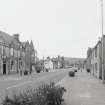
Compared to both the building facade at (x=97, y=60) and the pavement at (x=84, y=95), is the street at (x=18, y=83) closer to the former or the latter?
the pavement at (x=84, y=95)

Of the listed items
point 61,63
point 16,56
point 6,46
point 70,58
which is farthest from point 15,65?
point 70,58

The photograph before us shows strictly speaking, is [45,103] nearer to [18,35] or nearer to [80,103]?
[80,103]

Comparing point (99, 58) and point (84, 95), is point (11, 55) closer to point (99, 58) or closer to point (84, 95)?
point (99, 58)

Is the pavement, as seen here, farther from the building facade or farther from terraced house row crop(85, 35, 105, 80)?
the building facade

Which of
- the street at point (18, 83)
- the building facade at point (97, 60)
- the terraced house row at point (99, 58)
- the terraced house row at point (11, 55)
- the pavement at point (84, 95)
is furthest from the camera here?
the terraced house row at point (11, 55)

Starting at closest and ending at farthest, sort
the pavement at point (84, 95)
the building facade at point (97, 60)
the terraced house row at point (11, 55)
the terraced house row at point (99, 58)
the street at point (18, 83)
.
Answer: the pavement at point (84, 95), the street at point (18, 83), the terraced house row at point (99, 58), the building facade at point (97, 60), the terraced house row at point (11, 55)

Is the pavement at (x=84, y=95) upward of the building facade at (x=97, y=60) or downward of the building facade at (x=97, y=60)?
downward

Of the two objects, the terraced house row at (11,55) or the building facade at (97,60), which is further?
the terraced house row at (11,55)

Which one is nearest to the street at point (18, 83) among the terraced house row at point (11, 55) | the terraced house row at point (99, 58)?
the terraced house row at point (99, 58)

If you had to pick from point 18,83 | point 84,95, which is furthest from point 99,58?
point 84,95

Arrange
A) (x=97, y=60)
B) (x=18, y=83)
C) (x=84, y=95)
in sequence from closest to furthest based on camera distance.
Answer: (x=84, y=95) < (x=18, y=83) < (x=97, y=60)

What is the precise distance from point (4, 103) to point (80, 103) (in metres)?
6.15

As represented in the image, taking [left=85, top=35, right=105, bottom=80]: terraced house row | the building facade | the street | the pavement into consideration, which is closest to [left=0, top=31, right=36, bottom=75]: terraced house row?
the street

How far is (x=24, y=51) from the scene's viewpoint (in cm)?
6725
